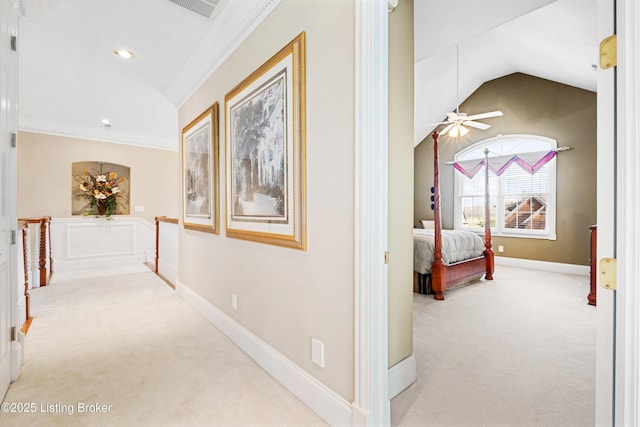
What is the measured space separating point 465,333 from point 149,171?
6.59 metres

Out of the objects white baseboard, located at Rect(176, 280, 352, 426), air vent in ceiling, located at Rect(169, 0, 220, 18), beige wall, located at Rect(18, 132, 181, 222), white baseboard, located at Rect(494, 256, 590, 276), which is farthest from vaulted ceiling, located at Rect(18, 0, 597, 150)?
white baseboard, located at Rect(494, 256, 590, 276)

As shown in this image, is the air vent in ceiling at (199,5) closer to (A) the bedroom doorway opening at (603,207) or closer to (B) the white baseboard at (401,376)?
(A) the bedroom doorway opening at (603,207)

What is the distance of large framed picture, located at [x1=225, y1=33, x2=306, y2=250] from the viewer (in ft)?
5.39

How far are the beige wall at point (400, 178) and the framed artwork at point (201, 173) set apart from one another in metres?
1.69

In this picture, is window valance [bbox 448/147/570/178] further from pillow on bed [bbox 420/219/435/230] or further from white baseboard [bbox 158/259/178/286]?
white baseboard [bbox 158/259/178/286]

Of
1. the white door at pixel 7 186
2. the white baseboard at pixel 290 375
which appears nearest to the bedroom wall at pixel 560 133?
the white baseboard at pixel 290 375

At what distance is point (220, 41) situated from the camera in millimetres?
2455

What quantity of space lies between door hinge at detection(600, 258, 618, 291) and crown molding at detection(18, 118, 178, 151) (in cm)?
713

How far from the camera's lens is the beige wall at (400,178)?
164cm

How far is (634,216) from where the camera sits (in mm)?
688

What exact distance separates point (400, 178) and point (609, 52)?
100cm

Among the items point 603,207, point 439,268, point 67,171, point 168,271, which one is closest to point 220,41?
point 603,207

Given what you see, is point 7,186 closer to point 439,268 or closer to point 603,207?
point 603,207

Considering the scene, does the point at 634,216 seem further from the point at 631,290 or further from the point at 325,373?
the point at 325,373
